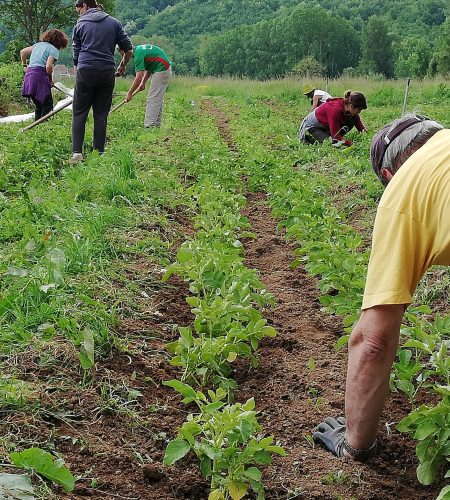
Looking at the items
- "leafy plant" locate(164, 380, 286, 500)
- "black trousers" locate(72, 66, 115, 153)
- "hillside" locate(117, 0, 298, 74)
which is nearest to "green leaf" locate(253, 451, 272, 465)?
"leafy plant" locate(164, 380, 286, 500)

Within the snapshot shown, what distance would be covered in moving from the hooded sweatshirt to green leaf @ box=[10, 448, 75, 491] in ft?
19.5

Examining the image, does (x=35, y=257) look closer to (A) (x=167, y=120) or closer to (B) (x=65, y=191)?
(B) (x=65, y=191)

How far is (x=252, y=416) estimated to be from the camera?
2217 millimetres

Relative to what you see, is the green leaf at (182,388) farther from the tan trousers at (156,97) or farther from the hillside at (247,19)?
the hillside at (247,19)

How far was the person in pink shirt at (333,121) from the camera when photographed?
28.7 feet

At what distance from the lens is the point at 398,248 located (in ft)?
6.68

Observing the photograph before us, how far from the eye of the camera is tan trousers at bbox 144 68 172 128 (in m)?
10.4

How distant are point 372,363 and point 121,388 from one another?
3.44 feet

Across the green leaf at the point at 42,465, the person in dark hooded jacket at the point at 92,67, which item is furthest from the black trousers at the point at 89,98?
the green leaf at the point at 42,465

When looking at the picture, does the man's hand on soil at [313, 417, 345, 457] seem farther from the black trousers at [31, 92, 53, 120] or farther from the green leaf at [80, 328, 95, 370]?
the black trousers at [31, 92, 53, 120]

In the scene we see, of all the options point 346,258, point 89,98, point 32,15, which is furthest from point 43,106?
point 32,15

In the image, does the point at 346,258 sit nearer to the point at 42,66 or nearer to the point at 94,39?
the point at 94,39

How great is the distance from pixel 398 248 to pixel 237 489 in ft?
2.98

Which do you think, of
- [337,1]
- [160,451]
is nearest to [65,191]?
[160,451]
